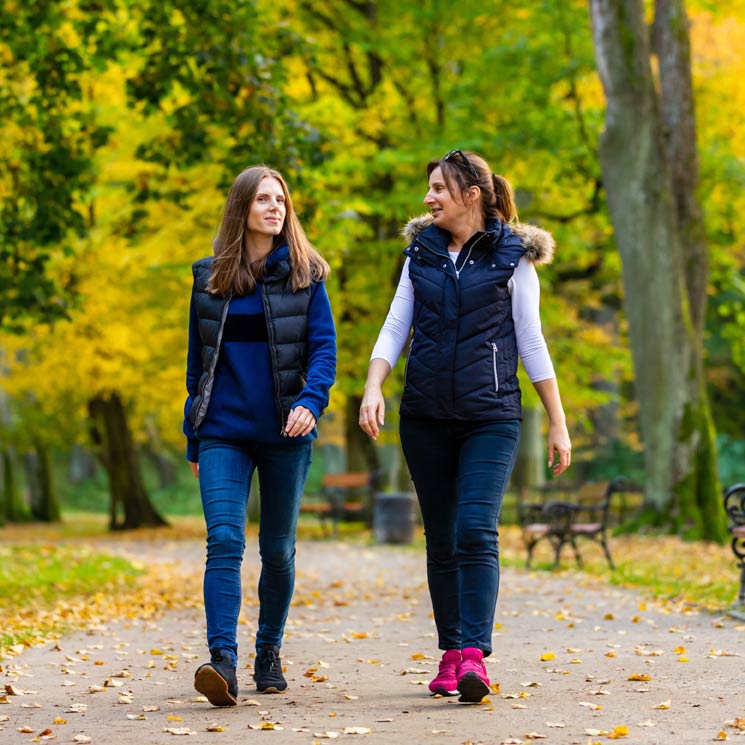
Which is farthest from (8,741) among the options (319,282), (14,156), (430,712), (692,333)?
(692,333)

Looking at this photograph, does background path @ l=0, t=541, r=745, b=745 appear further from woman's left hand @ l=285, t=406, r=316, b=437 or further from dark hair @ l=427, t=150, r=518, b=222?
dark hair @ l=427, t=150, r=518, b=222

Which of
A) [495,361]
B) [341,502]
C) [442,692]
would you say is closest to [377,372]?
[495,361]

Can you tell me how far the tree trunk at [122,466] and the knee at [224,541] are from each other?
23.5 metres

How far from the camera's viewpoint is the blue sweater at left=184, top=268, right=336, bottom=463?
19.4ft

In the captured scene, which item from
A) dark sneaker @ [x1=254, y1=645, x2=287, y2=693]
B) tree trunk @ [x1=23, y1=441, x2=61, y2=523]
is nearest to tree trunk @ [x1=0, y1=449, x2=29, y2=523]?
tree trunk @ [x1=23, y1=441, x2=61, y2=523]

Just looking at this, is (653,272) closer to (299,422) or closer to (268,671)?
(268,671)

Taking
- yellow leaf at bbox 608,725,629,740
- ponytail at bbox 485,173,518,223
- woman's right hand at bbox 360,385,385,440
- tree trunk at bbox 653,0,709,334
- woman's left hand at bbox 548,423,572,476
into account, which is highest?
tree trunk at bbox 653,0,709,334

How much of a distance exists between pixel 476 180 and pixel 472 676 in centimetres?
204

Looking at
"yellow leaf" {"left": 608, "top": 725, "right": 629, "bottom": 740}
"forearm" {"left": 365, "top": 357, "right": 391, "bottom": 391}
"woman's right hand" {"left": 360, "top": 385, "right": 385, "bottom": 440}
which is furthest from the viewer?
"forearm" {"left": 365, "top": 357, "right": 391, "bottom": 391}

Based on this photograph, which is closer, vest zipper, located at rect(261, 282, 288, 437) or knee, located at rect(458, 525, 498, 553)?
knee, located at rect(458, 525, 498, 553)

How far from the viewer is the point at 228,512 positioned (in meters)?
5.82

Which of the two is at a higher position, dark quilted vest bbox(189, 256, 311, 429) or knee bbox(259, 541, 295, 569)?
dark quilted vest bbox(189, 256, 311, 429)

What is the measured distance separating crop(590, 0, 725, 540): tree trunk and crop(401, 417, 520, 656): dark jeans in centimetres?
1246

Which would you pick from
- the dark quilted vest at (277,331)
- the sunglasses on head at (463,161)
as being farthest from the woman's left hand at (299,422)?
the sunglasses on head at (463,161)
